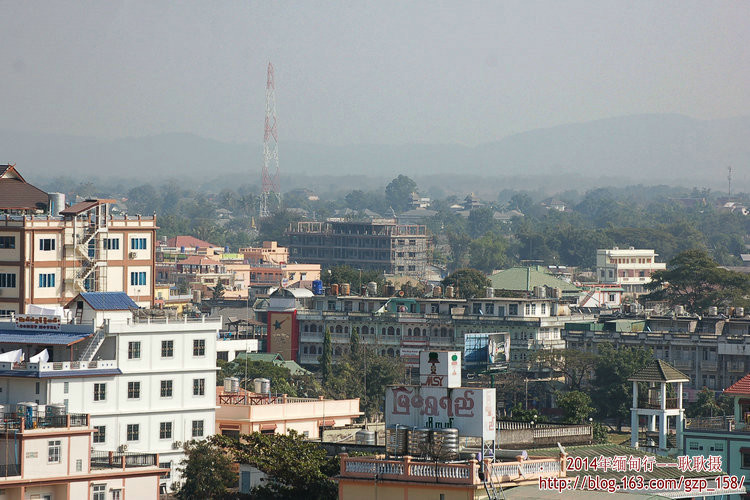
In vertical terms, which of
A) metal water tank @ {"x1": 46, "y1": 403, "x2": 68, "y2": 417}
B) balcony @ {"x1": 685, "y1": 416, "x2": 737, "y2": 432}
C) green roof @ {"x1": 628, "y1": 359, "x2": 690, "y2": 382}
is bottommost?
balcony @ {"x1": 685, "y1": 416, "x2": 737, "y2": 432}

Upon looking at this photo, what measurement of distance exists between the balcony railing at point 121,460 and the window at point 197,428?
1123 cm

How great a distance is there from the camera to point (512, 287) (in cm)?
18062

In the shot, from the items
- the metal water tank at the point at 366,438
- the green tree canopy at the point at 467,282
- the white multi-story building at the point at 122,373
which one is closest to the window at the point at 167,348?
the white multi-story building at the point at 122,373

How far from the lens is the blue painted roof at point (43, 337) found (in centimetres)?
7369

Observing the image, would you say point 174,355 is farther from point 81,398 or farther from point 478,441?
point 478,441

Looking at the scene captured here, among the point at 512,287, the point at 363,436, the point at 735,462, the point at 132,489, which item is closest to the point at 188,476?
the point at 132,489

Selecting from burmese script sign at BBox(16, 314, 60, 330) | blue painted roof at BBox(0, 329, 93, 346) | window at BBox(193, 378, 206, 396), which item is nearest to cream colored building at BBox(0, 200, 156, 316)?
burmese script sign at BBox(16, 314, 60, 330)

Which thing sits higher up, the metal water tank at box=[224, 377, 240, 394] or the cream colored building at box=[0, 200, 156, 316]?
the cream colored building at box=[0, 200, 156, 316]

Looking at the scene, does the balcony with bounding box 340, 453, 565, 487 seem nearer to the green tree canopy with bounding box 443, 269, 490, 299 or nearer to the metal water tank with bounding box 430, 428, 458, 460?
the metal water tank with bounding box 430, 428, 458, 460

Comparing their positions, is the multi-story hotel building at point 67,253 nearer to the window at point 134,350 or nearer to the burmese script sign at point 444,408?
the window at point 134,350

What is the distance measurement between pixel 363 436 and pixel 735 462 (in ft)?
54.4

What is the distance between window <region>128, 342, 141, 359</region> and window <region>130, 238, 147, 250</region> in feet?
79.9

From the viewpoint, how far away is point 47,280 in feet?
315

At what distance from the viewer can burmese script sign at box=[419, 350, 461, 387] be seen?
49719 millimetres
